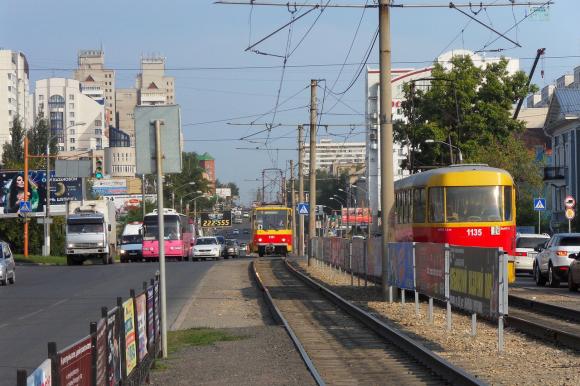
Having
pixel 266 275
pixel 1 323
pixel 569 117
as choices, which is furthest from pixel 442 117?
pixel 1 323

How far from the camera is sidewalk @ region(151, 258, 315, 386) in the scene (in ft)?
45.9

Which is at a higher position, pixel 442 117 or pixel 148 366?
pixel 442 117

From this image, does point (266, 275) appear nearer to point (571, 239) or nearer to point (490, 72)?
point (571, 239)

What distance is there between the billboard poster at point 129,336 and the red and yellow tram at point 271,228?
60.9 meters

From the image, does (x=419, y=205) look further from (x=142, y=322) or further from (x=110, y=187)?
(x=110, y=187)

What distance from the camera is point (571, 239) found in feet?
109

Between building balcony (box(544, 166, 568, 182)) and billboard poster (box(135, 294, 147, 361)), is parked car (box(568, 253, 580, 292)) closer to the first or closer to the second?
billboard poster (box(135, 294, 147, 361))

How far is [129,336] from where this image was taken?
11.6 meters

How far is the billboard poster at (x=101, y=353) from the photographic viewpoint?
8.81 metres

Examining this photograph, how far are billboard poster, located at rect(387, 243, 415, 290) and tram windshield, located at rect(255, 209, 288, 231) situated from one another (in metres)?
46.0

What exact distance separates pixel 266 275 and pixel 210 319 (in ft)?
67.1

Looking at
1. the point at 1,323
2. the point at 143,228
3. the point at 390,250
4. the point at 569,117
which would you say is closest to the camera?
the point at 1,323

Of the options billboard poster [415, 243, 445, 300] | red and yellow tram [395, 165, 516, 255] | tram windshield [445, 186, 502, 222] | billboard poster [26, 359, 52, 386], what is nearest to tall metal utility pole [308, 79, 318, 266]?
red and yellow tram [395, 165, 516, 255]

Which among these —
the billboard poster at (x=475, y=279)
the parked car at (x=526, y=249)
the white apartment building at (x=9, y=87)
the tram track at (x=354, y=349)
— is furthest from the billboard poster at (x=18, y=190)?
the white apartment building at (x=9, y=87)
